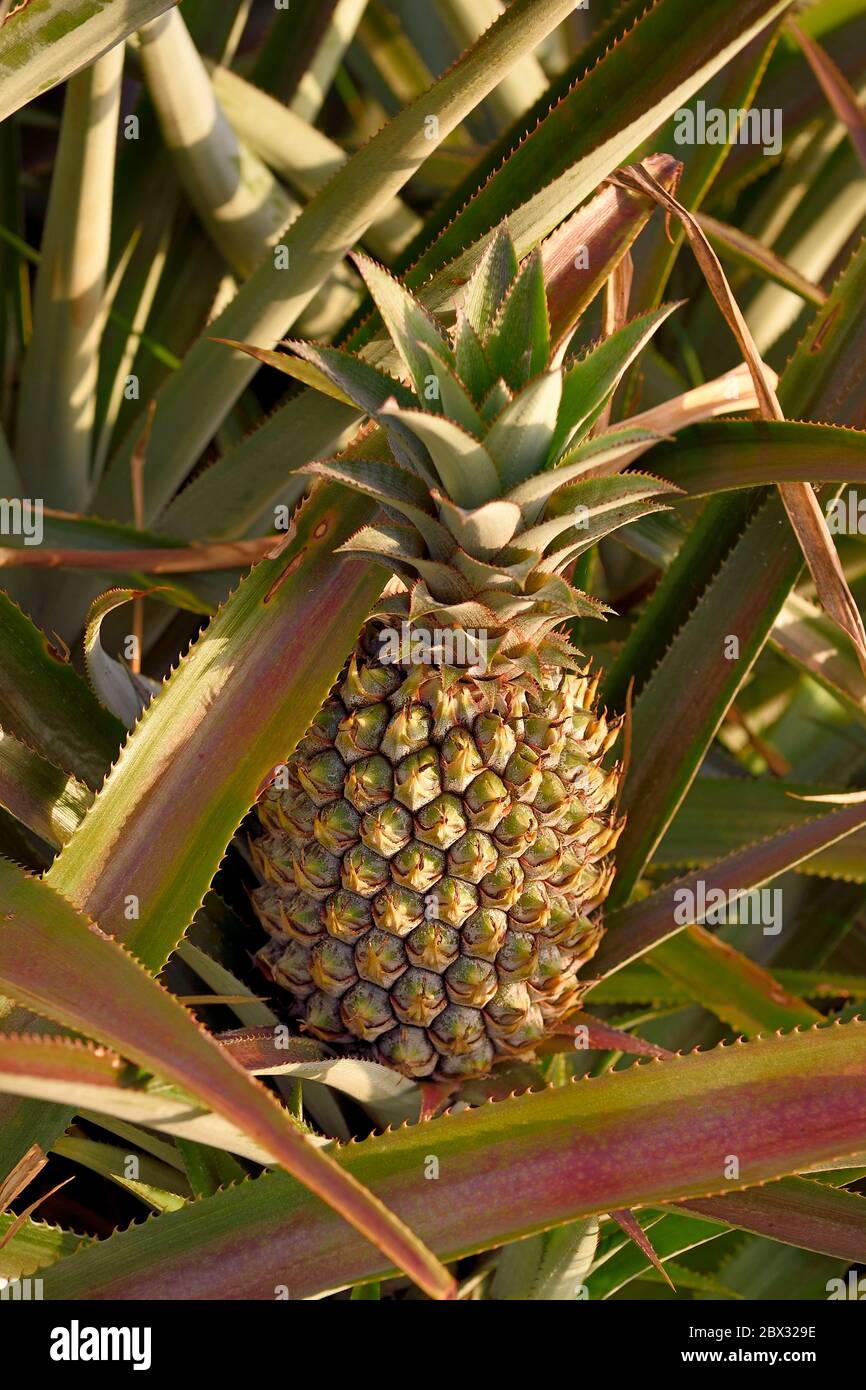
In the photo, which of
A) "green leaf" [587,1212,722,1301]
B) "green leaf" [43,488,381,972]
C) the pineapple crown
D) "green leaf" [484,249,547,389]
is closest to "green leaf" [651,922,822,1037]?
"green leaf" [587,1212,722,1301]

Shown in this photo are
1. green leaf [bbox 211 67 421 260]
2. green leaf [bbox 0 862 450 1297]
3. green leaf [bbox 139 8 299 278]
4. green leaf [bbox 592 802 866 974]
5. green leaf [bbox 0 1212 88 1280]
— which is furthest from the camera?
green leaf [bbox 211 67 421 260]

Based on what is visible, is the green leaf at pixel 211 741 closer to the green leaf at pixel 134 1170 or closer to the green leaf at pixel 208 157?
the green leaf at pixel 134 1170

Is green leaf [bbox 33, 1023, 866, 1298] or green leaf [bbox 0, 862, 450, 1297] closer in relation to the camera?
green leaf [bbox 0, 862, 450, 1297]

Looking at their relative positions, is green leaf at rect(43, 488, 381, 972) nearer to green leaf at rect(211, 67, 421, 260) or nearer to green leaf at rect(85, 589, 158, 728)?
green leaf at rect(85, 589, 158, 728)

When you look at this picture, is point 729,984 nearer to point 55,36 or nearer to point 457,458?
point 457,458

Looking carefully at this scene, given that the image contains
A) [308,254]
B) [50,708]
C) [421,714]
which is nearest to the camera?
[421,714]

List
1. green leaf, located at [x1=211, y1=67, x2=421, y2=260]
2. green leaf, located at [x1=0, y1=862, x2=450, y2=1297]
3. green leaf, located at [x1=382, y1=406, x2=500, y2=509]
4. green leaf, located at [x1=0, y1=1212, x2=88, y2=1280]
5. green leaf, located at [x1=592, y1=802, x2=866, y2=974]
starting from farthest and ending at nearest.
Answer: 1. green leaf, located at [x1=211, y1=67, x2=421, y2=260]
2. green leaf, located at [x1=592, y1=802, x2=866, y2=974]
3. green leaf, located at [x1=0, y1=1212, x2=88, y2=1280]
4. green leaf, located at [x1=382, y1=406, x2=500, y2=509]
5. green leaf, located at [x1=0, y1=862, x2=450, y2=1297]

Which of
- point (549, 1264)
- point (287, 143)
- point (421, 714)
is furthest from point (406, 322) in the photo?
point (549, 1264)

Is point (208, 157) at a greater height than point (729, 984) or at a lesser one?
greater
